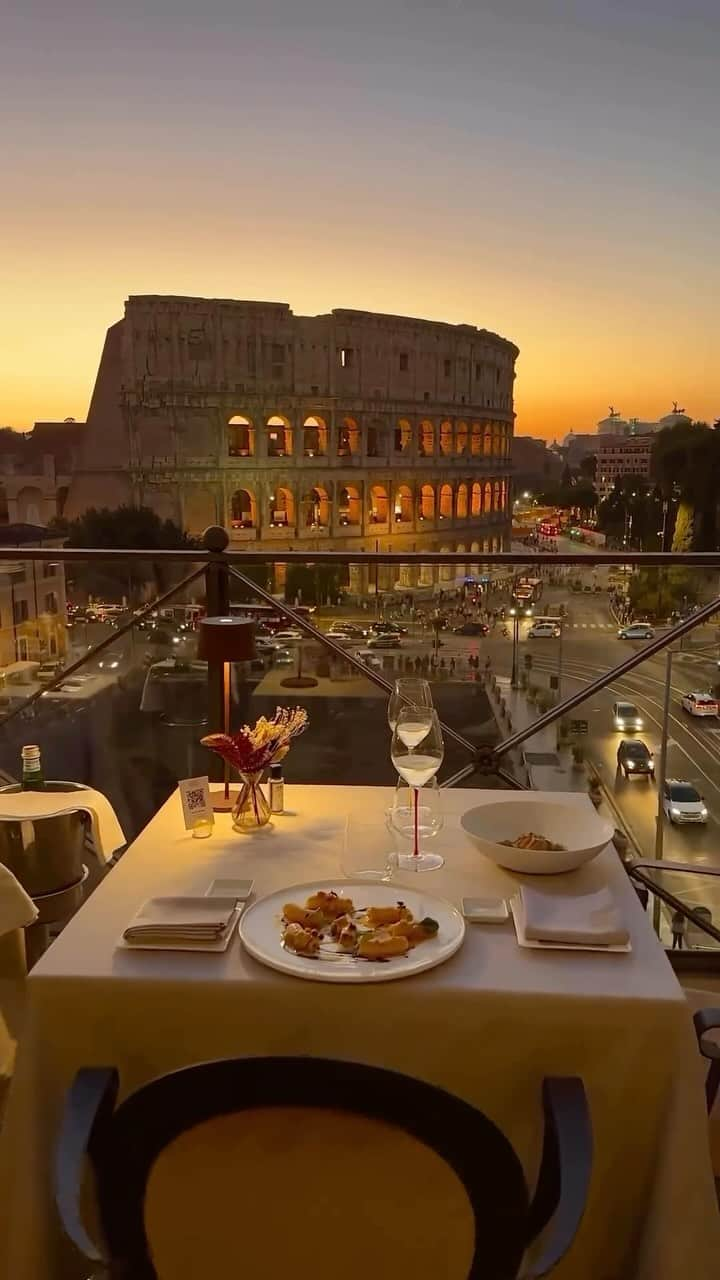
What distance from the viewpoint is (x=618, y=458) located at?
2167 inches

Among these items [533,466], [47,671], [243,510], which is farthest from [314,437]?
[47,671]

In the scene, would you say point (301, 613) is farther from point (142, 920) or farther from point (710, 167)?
point (710, 167)

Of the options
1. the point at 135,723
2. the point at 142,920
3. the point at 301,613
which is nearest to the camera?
the point at 142,920

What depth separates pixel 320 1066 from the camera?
633 millimetres

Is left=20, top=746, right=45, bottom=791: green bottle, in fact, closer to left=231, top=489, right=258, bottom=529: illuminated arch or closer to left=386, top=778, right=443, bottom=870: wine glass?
left=386, top=778, right=443, bottom=870: wine glass

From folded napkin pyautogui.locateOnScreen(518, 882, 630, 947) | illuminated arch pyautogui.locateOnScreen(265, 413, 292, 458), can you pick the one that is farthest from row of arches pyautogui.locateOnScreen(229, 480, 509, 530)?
folded napkin pyautogui.locateOnScreen(518, 882, 630, 947)

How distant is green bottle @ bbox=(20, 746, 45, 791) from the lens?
1.97m

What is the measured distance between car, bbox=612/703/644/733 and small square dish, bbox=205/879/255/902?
2850 mm

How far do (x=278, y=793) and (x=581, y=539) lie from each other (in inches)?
2040

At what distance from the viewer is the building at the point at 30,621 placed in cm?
289

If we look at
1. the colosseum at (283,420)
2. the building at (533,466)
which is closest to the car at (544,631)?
the colosseum at (283,420)

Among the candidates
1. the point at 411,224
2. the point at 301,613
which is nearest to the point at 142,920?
the point at 301,613

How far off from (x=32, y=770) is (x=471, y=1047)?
1.38 meters

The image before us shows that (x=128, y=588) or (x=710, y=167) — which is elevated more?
(x=710, y=167)
